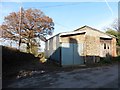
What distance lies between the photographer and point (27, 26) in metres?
45.4

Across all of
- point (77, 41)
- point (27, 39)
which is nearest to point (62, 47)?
point (77, 41)

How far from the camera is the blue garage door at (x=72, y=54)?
922 inches

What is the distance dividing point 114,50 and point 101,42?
126 inches

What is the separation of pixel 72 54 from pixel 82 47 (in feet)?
8.73

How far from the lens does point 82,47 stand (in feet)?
86.7

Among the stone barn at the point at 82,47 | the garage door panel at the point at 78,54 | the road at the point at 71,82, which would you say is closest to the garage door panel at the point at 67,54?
the stone barn at the point at 82,47

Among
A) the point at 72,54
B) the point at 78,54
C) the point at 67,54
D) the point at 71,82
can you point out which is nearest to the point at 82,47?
the point at 78,54

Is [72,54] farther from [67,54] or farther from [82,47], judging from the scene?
[82,47]

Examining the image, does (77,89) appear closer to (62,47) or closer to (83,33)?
(62,47)

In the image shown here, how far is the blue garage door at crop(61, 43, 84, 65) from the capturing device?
76.8 feet

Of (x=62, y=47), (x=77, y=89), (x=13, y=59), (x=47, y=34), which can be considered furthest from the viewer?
(x=47, y=34)

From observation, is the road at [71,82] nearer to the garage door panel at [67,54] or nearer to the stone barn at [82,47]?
the garage door panel at [67,54]

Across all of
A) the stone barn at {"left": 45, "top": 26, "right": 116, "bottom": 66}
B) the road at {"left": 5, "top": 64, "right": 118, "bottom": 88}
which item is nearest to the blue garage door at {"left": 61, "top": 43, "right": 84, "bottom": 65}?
the stone barn at {"left": 45, "top": 26, "right": 116, "bottom": 66}

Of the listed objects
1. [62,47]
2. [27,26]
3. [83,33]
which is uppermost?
[27,26]
